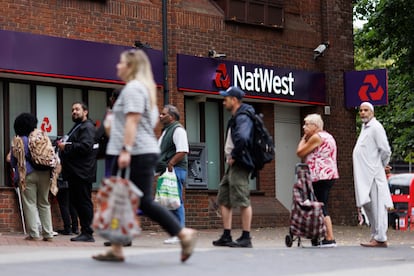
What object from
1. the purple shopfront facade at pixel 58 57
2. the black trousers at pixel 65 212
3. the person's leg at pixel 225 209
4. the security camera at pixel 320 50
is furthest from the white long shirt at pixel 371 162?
the security camera at pixel 320 50

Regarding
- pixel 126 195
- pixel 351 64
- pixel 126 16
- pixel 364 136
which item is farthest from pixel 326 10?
pixel 126 195

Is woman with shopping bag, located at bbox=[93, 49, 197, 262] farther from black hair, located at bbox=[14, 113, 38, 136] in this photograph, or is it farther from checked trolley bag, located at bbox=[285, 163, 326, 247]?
black hair, located at bbox=[14, 113, 38, 136]

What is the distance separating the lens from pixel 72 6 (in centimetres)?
1839

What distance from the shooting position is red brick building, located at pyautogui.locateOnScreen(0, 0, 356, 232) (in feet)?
58.1

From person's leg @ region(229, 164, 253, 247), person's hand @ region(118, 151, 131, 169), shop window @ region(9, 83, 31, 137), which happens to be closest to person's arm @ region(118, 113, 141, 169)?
person's hand @ region(118, 151, 131, 169)

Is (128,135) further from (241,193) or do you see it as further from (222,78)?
(222,78)

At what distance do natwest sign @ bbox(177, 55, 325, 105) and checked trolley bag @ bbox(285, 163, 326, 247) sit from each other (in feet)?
22.9

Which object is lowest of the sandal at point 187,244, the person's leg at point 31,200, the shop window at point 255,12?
the sandal at point 187,244

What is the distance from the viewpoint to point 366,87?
23562mm

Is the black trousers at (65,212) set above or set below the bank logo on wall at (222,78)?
below

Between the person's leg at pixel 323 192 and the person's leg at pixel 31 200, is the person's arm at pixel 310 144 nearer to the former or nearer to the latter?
the person's leg at pixel 323 192

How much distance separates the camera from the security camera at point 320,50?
23.1m

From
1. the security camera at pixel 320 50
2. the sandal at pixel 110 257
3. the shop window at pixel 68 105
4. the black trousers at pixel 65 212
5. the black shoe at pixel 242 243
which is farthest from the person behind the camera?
the security camera at pixel 320 50

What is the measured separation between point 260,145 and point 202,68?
8.04 meters
